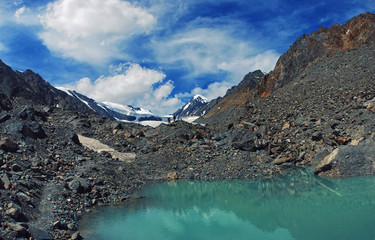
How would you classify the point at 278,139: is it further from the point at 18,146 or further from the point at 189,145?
the point at 18,146

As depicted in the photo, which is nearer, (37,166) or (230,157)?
(37,166)

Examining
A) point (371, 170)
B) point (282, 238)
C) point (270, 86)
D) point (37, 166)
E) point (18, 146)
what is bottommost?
point (282, 238)

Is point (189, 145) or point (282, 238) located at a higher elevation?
point (189, 145)

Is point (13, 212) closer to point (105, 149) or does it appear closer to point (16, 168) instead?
point (16, 168)

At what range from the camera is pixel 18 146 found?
16047 mm

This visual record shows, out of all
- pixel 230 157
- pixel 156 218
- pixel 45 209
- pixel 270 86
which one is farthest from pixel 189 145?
pixel 270 86

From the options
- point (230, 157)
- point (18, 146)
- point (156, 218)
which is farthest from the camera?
point (230, 157)

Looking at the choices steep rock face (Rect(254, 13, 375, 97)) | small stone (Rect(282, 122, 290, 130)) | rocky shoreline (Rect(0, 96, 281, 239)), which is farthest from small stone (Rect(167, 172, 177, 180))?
steep rock face (Rect(254, 13, 375, 97))

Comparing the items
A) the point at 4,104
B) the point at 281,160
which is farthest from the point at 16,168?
the point at 281,160

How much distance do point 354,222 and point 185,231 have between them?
22.3 feet

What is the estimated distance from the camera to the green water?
1007 cm

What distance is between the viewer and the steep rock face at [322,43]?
46.6 m

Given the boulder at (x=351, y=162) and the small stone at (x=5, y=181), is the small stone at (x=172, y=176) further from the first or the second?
the small stone at (x=5, y=181)

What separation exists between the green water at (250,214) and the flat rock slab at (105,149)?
8389mm
